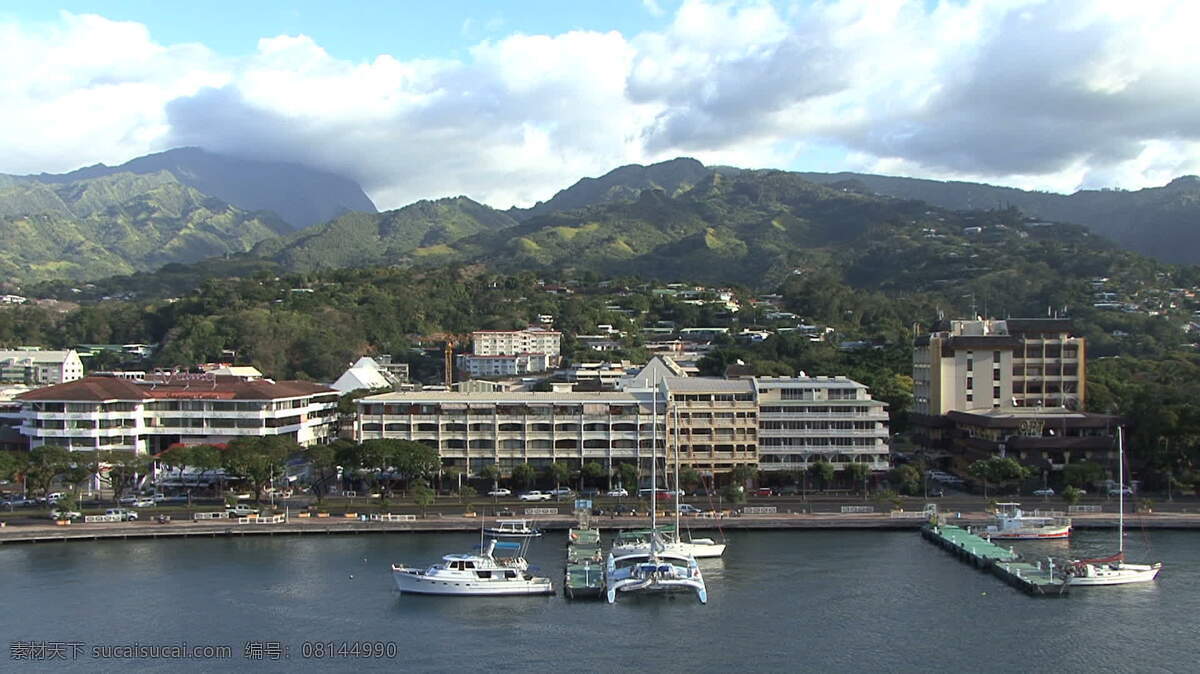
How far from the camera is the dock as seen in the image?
32.9m

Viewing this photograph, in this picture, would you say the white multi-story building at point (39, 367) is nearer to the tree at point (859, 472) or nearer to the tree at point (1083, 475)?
the tree at point (859, 472)

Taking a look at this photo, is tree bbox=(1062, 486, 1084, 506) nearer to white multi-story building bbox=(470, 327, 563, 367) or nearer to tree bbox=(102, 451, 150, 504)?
tree bbox=(102, 451, 150, 504)

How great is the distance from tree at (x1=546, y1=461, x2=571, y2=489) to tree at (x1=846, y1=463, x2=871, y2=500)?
12.6m

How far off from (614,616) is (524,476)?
18.2 metres

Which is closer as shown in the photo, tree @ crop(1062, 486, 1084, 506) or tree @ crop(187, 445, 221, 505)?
tree @ crop(1062, 486, 1084, 506)

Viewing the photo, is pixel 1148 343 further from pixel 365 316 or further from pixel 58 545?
pixel 58 545

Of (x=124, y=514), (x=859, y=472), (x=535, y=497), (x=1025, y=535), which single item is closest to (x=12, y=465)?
(x=124, y=514)

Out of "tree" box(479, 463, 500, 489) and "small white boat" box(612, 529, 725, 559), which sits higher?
"tree" box(479, 463, 500, 489)

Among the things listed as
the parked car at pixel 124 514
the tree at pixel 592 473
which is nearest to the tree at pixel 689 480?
the tree at pixel 592 473

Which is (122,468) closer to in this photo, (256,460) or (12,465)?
(12,465)

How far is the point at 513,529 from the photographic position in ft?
133

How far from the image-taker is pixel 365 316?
354 feet

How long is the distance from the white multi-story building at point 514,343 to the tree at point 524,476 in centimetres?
5049

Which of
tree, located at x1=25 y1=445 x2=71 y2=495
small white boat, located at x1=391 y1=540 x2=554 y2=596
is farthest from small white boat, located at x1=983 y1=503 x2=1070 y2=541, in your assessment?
tree, located at x1=25 y1=445 x2=71 y2=495
